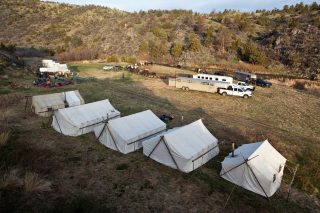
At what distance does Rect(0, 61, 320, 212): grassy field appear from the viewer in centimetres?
1820

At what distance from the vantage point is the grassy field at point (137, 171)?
1820cm

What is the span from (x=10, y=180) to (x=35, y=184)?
171 centimetres

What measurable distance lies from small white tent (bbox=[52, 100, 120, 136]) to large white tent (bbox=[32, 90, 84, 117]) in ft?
14.0

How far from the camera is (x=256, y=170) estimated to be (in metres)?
20.3

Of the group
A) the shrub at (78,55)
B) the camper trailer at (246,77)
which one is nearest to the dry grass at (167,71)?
the camper trailer at (246,77)

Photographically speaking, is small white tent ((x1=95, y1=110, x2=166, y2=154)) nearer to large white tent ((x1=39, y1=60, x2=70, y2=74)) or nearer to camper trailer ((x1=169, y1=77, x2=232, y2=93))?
camper trailer ((x1=169, y1=77, x2=232, y2=93))

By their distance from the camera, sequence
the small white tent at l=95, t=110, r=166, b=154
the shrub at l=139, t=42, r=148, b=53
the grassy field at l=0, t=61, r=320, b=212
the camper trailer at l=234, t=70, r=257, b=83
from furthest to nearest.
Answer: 1. the shrub at l=139, t=42, r=148, b=53
2. the camper trailer at l=234, t=70, r=257, b=83
3. the small white tent at l=95, t=110, r=166, b=154
4. the grassy field at l=0, t=61, r=320, b=212

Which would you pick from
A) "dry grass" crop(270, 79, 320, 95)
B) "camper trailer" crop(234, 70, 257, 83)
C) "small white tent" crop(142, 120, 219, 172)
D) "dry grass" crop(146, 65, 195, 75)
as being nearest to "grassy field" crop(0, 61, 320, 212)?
"small white tent" crop(142, 120, 219, 172)

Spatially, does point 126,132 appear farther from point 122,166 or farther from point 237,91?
point 237,91

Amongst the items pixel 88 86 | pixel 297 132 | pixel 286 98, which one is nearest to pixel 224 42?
pixel 286 98

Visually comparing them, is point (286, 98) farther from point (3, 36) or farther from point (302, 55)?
point (3, 36)

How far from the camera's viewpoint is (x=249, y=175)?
2036 centimetres

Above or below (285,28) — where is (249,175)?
below

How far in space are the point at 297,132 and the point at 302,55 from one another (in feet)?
169
